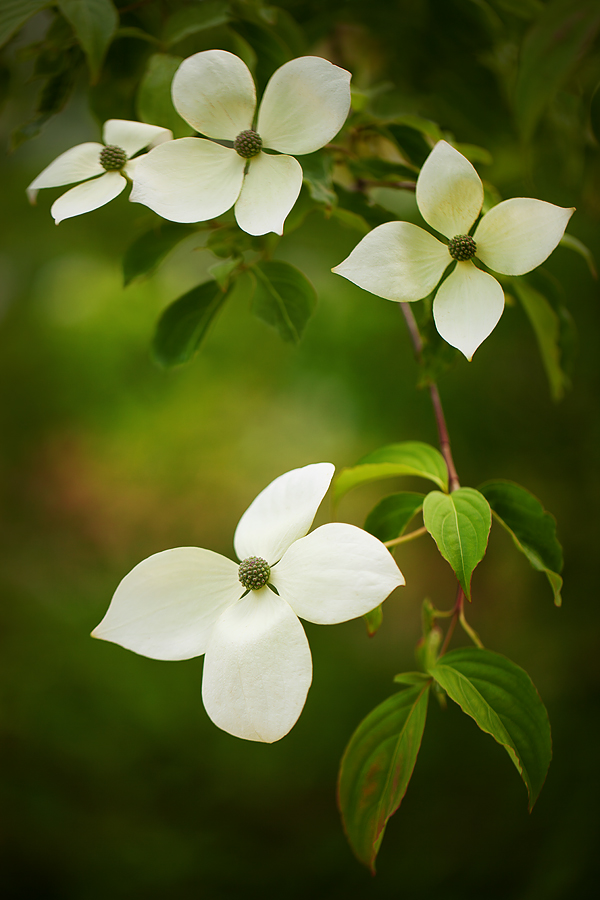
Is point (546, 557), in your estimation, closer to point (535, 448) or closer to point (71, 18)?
point (71, 18)

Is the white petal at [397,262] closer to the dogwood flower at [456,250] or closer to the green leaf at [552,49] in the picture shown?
the dogwood flower at [456,250]

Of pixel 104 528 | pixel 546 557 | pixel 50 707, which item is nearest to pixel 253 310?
pixel 546 557

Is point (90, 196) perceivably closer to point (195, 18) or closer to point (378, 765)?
point (195, 18)

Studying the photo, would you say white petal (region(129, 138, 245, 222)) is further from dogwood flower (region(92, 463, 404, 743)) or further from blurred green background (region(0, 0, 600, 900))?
blurred green background (region(0, 0, 600, 900))

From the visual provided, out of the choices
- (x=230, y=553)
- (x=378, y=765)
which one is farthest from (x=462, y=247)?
(x=230, y=553)

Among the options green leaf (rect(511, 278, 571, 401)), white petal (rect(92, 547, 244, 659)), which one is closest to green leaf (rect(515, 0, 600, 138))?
green leaf (rect(511, 278, 571, 401))
